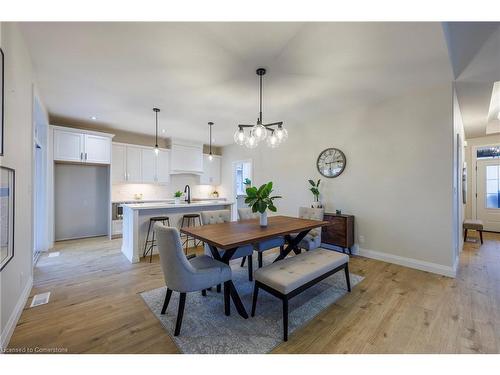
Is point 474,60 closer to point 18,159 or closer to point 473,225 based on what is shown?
point 473,225

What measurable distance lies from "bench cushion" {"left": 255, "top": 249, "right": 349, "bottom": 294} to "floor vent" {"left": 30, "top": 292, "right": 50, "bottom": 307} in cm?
229

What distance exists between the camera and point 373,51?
2230 mm

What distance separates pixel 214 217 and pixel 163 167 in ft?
11.6

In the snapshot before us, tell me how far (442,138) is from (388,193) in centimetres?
104

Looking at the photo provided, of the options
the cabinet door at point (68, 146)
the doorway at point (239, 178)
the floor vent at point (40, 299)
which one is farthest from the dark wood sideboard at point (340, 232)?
the cabinet door at point (68, 146)

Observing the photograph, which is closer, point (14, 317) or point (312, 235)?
point (14, 317)

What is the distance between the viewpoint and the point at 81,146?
4.66 m

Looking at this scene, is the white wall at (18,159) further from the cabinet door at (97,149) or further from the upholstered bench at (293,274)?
the cabinet door at (97,149)

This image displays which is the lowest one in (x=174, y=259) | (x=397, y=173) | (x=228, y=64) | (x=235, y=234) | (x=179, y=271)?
(x=179, y=271)

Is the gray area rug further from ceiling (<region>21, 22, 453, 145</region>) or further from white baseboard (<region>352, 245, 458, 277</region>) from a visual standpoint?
ceiling (<region>21, 22, 453, 145</region>)

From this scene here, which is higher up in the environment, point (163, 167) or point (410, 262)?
point (163, 167)

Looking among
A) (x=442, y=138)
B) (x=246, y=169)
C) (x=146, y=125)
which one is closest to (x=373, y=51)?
(x=442, y=138)

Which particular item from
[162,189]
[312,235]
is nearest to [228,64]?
[312,235]

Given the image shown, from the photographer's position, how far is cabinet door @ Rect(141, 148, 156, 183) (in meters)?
5.68
